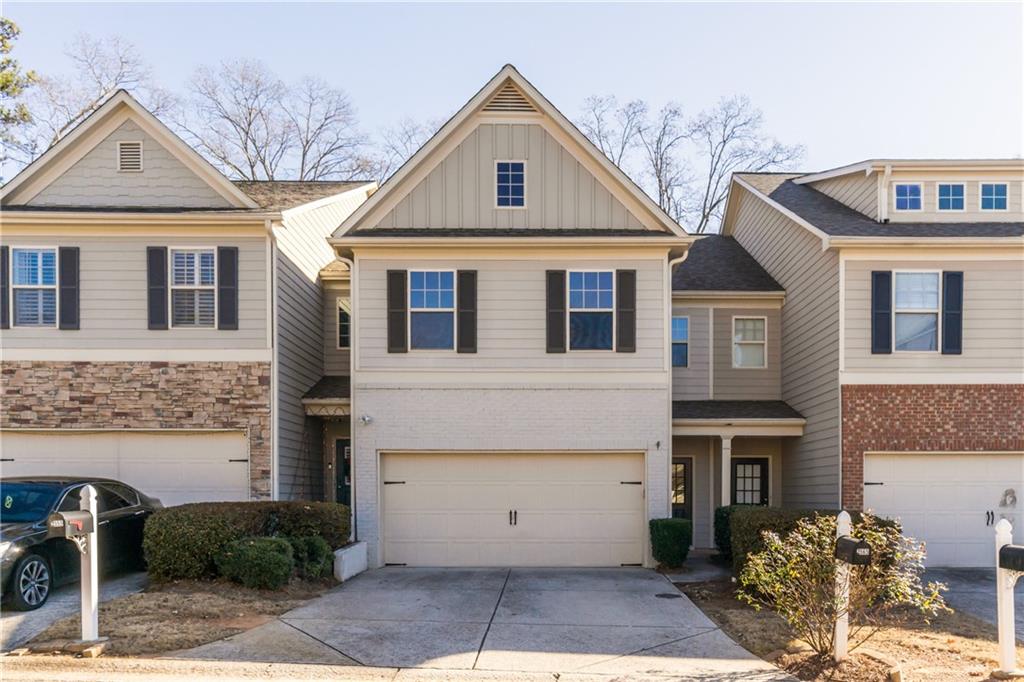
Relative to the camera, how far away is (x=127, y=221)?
14.1 metres

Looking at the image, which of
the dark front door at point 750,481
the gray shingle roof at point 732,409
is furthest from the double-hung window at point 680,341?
the dark front door at point 750,481

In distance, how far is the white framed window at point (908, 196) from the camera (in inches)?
609

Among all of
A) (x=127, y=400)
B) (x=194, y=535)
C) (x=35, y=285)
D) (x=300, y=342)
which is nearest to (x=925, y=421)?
(x=300, y=342)

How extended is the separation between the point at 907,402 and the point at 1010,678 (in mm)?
7259

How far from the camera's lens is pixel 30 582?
963cm

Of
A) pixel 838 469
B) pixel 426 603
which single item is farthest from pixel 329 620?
pixel 838 469

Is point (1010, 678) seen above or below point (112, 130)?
below

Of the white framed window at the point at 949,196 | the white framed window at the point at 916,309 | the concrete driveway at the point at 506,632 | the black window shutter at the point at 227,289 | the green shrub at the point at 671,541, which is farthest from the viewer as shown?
the white framed window at the point at 949,196

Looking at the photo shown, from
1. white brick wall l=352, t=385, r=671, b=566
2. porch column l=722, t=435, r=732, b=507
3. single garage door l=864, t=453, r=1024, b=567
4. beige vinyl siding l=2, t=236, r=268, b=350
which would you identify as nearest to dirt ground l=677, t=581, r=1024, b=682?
white brick wall l=352, t=385, r=671, b=566

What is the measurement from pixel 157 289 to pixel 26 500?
482 centimetres

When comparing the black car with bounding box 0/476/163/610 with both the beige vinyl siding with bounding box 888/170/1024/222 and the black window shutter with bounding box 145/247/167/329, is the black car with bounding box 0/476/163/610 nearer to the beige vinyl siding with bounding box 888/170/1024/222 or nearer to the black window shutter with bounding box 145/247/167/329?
the black window shutter with bounding box 145/247/167/329

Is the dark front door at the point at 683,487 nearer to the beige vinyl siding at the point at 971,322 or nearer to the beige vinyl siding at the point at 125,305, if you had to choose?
the beige vinyl siding at the point at 971,322

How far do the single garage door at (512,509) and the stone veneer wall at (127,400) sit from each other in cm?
261

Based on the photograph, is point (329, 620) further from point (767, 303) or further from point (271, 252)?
point (767, 303)
